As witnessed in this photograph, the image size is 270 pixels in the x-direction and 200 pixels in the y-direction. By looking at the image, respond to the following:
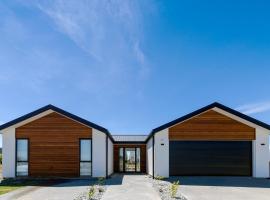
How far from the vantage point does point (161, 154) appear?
20812 mm

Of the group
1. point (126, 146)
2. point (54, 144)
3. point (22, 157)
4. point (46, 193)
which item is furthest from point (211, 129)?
point (22, 157)

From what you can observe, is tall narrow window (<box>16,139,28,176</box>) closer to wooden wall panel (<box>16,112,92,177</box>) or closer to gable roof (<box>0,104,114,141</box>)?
wooden wall panel (<box>16,112,92,177</box>)

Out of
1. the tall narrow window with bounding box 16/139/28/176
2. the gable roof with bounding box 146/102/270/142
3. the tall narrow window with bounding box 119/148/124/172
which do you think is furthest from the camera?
the tall narrow window with bounding box 119/148/124/172

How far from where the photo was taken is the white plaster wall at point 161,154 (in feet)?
67.7

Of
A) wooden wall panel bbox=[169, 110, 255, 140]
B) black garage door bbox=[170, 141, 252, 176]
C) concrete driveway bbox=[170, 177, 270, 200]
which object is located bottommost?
concrete driveway bbox=[170, 177, 270, 200]

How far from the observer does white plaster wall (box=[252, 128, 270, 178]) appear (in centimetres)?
2091

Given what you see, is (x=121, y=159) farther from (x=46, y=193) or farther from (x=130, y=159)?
(x=46, y=193)

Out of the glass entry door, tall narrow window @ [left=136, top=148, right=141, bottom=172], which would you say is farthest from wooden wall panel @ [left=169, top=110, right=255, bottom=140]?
the glass entry door

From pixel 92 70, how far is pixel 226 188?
914cm

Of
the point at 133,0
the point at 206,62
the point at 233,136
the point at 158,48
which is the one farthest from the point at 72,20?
the point at 233,136

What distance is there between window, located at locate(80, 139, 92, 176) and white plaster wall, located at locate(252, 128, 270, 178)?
33.3 ft

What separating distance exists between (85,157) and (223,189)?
28.9 feet

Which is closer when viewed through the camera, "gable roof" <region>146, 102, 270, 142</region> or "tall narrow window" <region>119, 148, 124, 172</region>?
"gable roof" <region>146, 102, 270, 142</region>

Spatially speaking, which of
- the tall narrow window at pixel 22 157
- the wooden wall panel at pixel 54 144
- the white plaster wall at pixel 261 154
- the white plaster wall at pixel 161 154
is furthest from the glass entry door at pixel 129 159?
the white plaster wall at pixel 261 154
